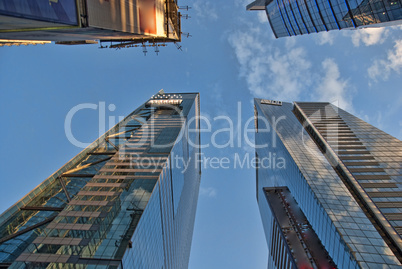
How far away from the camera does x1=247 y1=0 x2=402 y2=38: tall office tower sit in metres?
33.8

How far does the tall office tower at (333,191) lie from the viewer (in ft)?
156

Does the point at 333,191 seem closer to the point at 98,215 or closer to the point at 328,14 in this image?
the point at 328,14

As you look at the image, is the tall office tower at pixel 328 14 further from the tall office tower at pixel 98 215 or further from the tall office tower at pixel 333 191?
the tall office tower at pixel 98 215

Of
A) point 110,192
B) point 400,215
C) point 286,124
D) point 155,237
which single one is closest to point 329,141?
point 286,124

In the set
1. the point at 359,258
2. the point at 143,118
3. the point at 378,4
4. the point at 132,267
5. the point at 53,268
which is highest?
the point at 378,4

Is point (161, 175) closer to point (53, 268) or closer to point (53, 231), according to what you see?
point (53, 231)

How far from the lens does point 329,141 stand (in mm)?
85812

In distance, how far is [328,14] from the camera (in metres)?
56.9

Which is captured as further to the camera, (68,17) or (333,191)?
(333,191)

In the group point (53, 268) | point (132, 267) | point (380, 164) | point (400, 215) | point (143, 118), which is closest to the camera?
point (53, 268)

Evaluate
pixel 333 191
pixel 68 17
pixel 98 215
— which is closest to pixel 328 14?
pixel 333 191

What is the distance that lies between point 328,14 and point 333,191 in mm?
43517

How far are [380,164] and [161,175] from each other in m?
63.4

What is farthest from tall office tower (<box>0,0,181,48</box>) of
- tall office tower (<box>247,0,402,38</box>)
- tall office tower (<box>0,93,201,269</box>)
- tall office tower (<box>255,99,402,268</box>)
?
tall office tower (<box>255,99,402,268</box>)
